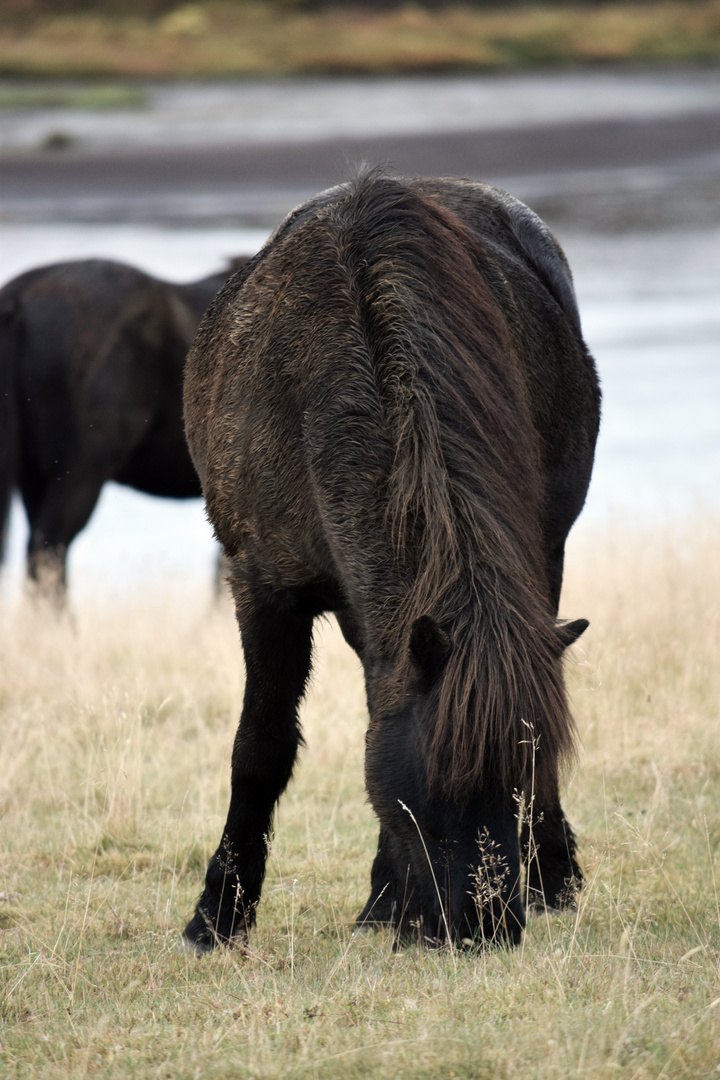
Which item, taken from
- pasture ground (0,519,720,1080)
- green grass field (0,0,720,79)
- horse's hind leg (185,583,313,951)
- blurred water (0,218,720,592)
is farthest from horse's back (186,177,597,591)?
green grass field (0,0,720,79)

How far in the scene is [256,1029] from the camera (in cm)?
255

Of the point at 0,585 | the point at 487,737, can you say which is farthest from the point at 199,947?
the point at 0,585

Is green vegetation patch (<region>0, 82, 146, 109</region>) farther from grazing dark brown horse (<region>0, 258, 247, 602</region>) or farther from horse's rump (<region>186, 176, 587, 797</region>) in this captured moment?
horse's rump (<region>186, 176, 587, 797</region>)

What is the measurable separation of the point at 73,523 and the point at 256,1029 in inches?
231

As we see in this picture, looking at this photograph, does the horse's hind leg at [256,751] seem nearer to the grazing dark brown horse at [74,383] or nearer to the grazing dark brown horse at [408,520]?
the grazing dark brown horse at [408,520]

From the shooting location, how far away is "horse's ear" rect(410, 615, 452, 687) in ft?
8.65

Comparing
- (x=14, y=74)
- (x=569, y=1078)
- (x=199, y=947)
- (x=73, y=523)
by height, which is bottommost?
(x=199, y=947)

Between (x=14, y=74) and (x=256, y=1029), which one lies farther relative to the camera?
(x=14, y=74)

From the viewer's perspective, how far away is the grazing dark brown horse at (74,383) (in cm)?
791

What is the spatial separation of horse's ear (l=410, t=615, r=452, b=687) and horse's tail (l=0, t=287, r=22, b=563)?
5.54 meters

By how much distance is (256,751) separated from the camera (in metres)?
3.70

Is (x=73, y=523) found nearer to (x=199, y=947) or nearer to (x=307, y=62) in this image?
(x=199, y=947)

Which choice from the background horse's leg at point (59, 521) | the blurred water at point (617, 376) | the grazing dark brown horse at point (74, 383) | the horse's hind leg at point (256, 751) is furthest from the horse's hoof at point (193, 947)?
the blurred water at point (617, 376)

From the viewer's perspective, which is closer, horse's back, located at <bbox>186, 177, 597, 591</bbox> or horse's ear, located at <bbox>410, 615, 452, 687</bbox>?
horse's ear, located at <bbox>410, 615, 452, 687</bbox>
